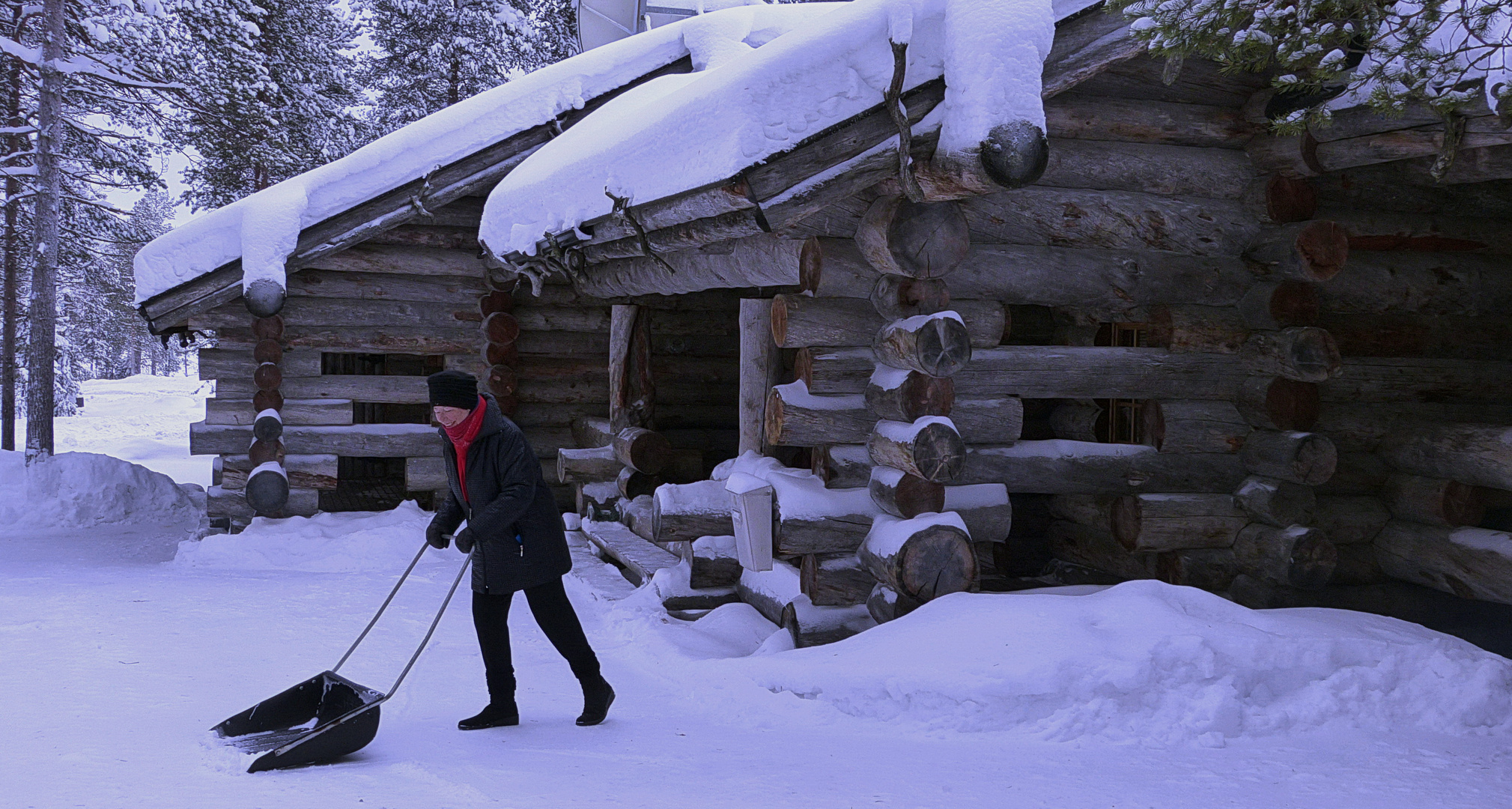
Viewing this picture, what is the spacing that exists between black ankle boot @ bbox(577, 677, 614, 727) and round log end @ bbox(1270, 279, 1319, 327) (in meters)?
4.31

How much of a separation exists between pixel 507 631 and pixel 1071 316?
17.6 ft

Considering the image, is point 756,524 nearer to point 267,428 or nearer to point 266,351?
point 267,428

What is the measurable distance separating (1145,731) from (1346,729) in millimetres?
903

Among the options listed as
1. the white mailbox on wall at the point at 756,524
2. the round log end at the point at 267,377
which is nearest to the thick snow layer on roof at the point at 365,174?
the round log end at the point at 267,377

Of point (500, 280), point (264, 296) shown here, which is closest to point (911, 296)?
point (500, 280)

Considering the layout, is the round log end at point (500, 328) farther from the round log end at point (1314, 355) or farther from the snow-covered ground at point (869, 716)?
the round log end at point (1314, 355)

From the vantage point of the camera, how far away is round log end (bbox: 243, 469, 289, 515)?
966 cm

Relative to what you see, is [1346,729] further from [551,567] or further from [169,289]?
[169,289]

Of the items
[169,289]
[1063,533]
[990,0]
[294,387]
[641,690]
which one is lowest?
[641,690]

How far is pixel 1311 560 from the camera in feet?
19.9

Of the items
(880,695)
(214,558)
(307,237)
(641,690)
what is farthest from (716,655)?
(307,237)

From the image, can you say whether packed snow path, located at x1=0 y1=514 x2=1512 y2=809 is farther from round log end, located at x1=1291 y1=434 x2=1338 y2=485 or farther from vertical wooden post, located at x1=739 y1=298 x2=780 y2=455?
round log end, located at x1=1291 y1=434 x2=1338 y2=485

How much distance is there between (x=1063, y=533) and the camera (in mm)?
7852

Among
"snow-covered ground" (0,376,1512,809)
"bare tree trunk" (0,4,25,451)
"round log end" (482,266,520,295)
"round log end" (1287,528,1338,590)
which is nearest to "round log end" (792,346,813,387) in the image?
"snow-covered ground" (0,376,1512,809)
